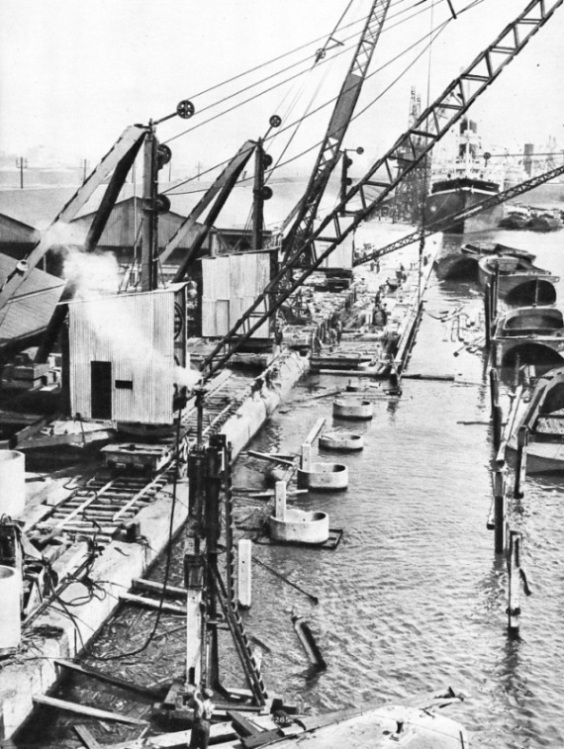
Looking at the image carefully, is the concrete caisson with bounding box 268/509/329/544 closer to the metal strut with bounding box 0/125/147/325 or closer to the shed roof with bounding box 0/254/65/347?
the metal strut with bounding box 0/125/147/325

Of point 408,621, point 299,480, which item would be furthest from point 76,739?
point 299,480

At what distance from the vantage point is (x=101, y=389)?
24.7 metres

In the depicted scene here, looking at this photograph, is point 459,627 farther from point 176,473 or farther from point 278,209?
point 278,209

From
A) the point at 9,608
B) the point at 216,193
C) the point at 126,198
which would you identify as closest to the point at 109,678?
the point at 9,608

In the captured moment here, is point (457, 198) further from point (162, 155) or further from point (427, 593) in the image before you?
point (427, 593)

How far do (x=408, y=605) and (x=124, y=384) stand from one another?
406 inches

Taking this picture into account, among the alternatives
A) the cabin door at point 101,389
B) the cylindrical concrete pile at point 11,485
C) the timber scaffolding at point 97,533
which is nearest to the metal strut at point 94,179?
the cabin door at point 101,389

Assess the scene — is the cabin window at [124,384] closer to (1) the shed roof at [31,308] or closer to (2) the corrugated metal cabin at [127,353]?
(2) the corrugated metal cabin at [127,353]

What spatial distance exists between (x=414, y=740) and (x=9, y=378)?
2061 cm

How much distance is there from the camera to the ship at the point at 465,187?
361 feet

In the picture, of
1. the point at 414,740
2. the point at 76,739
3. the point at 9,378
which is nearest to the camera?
the point at 414,740

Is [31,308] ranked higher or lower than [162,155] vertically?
lower

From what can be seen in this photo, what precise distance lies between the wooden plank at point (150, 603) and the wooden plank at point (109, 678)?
243 cm

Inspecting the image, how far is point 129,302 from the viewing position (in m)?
24.3
